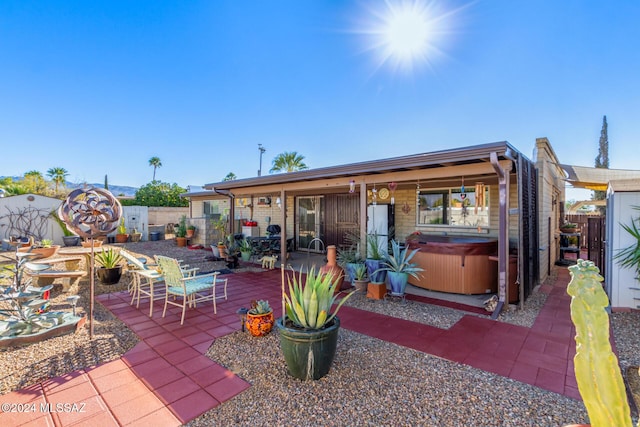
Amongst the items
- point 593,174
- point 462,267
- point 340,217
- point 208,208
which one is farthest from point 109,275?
point 593,174

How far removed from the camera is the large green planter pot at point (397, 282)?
4.82 m

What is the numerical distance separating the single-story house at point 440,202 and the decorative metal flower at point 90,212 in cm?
373

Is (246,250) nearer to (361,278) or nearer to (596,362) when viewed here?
(361,278)

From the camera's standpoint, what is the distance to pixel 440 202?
744 cm

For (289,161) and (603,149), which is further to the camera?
(603,149)

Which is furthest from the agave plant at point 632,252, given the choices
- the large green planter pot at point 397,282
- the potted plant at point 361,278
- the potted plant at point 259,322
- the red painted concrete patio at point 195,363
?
the potted plant at point 259,322

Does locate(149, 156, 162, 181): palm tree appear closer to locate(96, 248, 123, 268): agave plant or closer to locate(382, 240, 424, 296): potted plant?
locate(96, 248, 123, 268): agave plant

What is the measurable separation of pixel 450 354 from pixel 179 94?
12148 mm

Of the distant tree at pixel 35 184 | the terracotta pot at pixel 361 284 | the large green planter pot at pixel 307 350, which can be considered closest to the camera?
the large green planter pot at pixel 307 350

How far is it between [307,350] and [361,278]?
10.0ft

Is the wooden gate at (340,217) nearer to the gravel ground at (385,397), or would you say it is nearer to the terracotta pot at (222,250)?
the terracotta pot at (222,250)

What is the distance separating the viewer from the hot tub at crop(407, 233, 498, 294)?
5.15m

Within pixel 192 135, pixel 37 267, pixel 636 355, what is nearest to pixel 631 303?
pixel 636 355

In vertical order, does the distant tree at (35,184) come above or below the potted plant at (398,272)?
above
